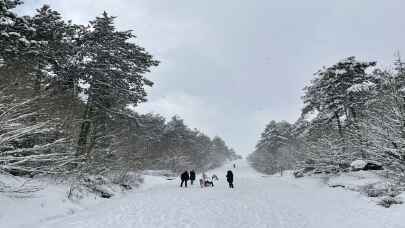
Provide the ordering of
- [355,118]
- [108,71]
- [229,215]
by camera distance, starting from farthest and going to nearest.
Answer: [355,118]
[108,71]
[229,215]

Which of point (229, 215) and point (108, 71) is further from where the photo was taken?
point (108, 71)

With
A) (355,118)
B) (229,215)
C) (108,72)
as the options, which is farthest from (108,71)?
(355,118)

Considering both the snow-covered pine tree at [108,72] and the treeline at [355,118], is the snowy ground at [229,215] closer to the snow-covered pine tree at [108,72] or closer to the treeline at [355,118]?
the treeline at [355,118]

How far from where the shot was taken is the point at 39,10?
22141mm

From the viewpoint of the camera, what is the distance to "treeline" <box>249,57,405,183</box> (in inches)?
546

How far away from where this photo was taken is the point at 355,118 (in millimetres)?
25891

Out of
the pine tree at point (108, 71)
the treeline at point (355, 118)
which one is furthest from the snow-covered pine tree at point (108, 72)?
the treeline at point (355, 118)

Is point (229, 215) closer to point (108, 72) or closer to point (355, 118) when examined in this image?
point (108, 72)

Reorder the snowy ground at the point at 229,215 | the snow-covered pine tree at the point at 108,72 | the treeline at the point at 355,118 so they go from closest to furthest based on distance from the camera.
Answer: the snowy ground at the point at 229,215
the treeline at the point at 355,118
the snow-covered pine tree at the point at 108,72

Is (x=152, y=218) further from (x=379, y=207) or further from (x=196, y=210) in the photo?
(x=379, y=207)

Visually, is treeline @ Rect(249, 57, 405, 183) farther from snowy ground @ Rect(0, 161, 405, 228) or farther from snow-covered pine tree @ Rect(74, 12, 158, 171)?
snow-covered pine tree @ Rect(74, 12, 158, 171)

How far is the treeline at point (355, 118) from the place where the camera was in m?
13.9

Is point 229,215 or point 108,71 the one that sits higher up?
point 108,71

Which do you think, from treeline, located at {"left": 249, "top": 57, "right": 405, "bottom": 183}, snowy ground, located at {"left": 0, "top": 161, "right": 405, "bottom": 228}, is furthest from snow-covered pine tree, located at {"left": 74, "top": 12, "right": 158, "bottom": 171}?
treeline, located at {"left": 249, "top": 57, "right": 405, "bottom": 183}
